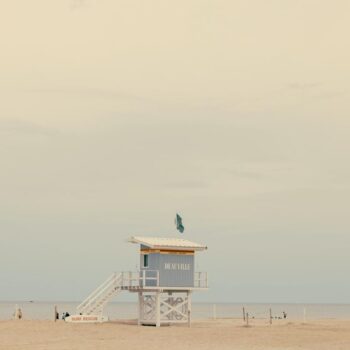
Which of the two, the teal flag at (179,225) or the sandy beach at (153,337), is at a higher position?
the teal flag at (179,225)

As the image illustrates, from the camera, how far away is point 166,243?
2174 inches

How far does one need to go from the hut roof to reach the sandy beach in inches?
222

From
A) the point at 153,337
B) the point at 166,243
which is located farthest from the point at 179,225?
the point at 153,337

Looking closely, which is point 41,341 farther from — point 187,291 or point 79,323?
point 187,291

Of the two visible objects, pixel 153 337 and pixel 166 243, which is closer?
pixel 153 337

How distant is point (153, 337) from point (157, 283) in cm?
899

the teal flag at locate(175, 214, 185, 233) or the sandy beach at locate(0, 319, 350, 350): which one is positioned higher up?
the teal flag at locate(175, 214, 185, 233)

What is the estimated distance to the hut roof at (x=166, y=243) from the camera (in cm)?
5444

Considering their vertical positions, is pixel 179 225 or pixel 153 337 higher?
pixel 179 225

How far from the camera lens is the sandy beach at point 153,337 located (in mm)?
40375

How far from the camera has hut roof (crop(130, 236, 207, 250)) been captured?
54438mm

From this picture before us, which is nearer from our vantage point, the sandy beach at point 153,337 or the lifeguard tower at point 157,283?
the sandy beach at point 153,337

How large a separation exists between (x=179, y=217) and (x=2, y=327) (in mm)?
17186

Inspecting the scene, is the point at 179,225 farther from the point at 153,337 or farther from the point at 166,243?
the point at 153,337
